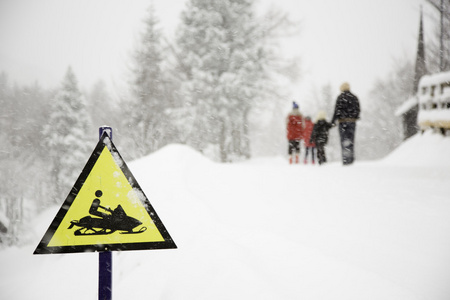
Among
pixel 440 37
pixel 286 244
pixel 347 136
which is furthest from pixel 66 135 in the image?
pixel 440 37

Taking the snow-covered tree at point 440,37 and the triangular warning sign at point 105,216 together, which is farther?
the snow-covered tree at point 440,37

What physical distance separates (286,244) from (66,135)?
24.4 meters

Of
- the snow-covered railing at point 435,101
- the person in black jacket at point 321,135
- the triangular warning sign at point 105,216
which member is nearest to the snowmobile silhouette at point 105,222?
the triangular warning sign at point 105,216

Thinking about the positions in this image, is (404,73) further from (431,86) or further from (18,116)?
(18,116)

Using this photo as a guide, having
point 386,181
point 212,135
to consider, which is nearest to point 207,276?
point 386,181

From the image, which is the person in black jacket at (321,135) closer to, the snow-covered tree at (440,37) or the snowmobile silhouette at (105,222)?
the snow-covered tree at (440,37)

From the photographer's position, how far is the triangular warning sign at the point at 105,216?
66.9 inches

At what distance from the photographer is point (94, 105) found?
153 feet

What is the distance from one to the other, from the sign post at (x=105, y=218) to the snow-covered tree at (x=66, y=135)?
23.6 m

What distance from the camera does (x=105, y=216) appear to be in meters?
1.75

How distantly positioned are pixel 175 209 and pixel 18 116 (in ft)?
95.5

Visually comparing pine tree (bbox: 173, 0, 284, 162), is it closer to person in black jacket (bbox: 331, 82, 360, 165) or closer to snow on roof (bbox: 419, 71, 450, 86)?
person in black jacket (bbox: 331, 82, 360, 165)

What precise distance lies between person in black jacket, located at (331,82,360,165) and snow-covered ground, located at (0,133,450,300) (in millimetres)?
2220

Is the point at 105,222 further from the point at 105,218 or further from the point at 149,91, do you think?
the point at 149,91
